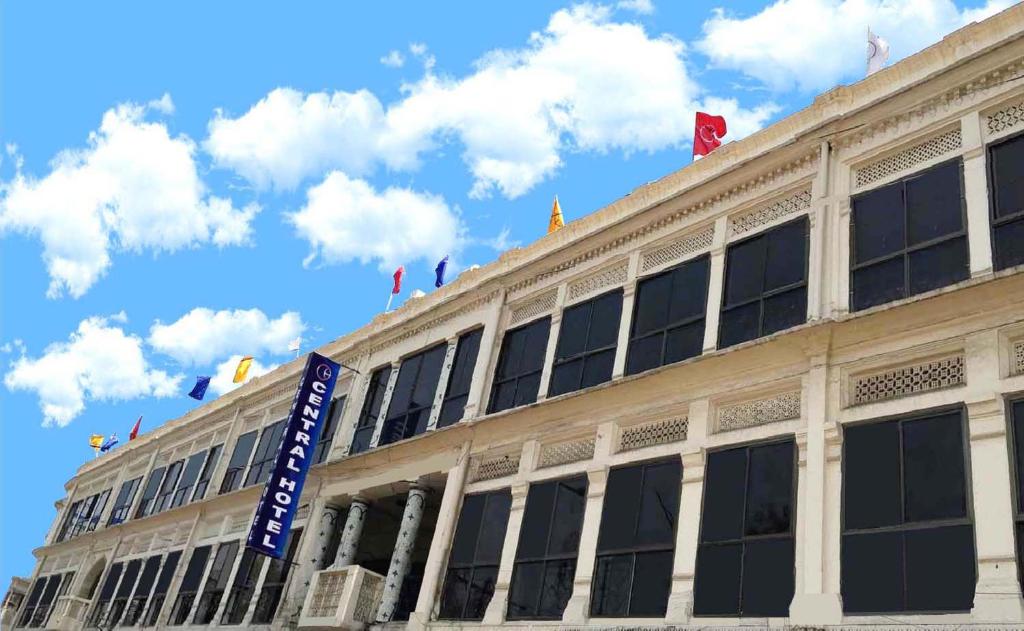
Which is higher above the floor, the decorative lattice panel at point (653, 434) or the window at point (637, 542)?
the decorative lattice panel at point (653, 434)

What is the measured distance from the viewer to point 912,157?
11.9 meters

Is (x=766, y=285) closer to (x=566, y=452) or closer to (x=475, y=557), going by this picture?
(x=566, y=452)

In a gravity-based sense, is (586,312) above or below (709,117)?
below

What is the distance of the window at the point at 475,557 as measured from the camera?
569 inches

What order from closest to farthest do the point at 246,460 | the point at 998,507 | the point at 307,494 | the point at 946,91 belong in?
1. the point at 998,507
2. the point at 946,91
3. the point at 307,494
4. the point at 246,460

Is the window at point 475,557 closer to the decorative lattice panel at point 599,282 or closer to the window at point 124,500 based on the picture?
the decorative lattice panel at point 599,282

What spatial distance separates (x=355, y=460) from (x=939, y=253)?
42.5 ft

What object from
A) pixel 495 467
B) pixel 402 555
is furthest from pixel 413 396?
pixel 495 467

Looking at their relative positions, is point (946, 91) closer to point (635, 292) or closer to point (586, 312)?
point (635, 292)

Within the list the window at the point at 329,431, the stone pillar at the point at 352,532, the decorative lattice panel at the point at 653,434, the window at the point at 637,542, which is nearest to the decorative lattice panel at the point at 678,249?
the decorative lattice panel at the point at 653,434

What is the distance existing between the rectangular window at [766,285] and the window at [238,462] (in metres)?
16.6

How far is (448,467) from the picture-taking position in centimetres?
1672

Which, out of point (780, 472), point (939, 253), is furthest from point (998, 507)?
point (939, 253)

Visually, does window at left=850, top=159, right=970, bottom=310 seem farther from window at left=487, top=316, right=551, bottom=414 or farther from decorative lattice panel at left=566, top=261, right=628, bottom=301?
window at left=487, top=316, right=551, bottom=414
